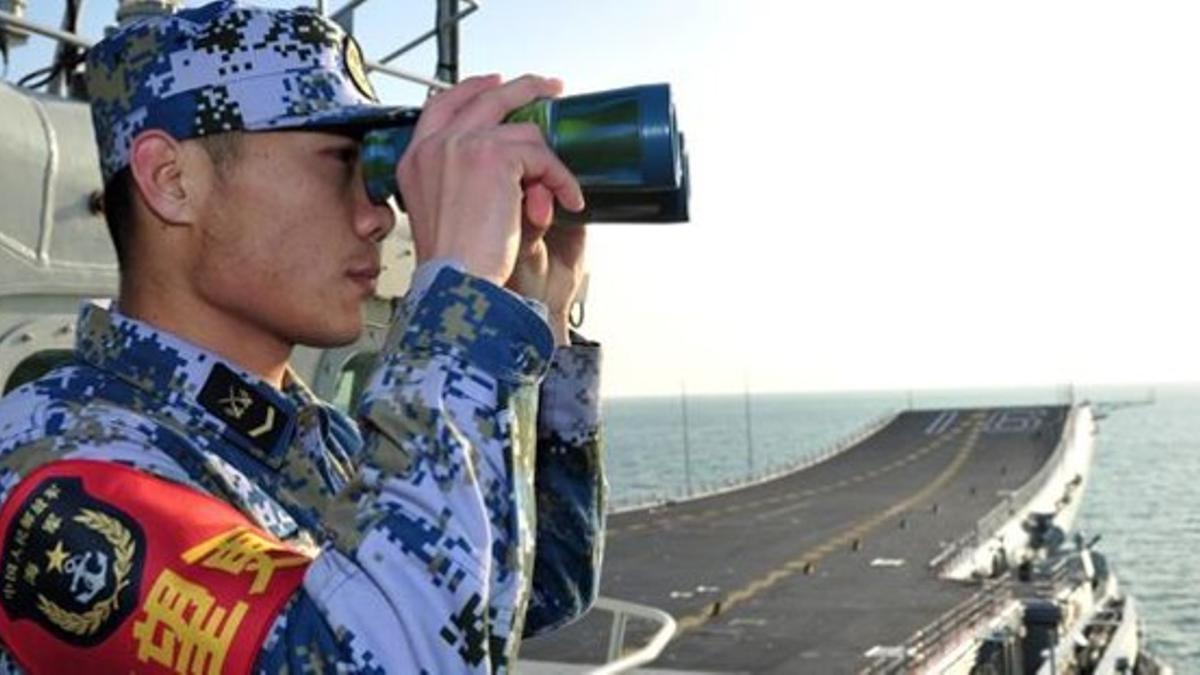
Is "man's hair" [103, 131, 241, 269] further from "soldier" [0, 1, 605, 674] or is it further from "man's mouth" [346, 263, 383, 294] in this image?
"man's mouth" [346, 263, 383, 294]

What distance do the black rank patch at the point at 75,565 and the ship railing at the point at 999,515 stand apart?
38.2 meters

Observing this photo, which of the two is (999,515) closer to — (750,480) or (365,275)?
(750,480)

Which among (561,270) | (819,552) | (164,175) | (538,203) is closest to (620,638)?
(561,270)

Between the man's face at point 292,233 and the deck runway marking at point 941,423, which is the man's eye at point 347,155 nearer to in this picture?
the man's face at point 292,233

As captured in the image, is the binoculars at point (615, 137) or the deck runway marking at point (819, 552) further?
the deck runway marking at point (819, 552)

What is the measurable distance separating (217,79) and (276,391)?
2.09 ft

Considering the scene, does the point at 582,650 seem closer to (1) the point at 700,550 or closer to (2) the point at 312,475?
(1) the point at 700,550

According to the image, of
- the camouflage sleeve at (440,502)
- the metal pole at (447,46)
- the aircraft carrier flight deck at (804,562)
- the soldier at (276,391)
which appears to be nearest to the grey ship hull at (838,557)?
the aircraft carrier flight deck at (804,562)

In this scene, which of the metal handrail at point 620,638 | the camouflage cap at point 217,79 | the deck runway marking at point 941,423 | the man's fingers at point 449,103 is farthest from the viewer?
the deck runway marking at point 941,423

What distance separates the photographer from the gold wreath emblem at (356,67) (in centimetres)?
→ 252

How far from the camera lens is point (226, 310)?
7.97ft

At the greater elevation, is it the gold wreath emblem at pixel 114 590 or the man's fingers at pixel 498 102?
the man's fingers at pixel 498 102

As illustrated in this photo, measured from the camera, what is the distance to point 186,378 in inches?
92.4

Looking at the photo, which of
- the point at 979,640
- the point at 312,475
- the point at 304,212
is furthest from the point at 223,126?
the point at 979,640
